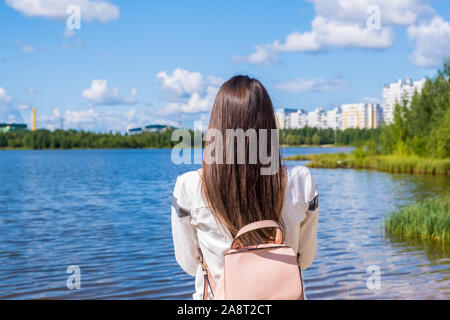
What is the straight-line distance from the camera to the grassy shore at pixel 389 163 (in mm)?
33947

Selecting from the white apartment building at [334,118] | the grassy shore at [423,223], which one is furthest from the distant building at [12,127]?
the grassy shore at [423,223]

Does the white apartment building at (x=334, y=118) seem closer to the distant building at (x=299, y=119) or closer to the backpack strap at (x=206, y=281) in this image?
the distant building at (x=299, y=119)

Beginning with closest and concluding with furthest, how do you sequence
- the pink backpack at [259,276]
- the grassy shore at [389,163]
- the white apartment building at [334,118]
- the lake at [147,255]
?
the pink backpack at [259,276] < the lake at [147,255] < the grassy shore at [389,163] < the white apartment building at [334,118]

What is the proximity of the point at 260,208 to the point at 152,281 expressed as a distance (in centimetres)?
643

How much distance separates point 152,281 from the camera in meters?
8.06

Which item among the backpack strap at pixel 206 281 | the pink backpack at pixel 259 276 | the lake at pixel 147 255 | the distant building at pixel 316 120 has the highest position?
the distant building at pixel 316 120

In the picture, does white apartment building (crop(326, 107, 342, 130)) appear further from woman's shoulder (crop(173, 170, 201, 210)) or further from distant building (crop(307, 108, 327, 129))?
woman's shoulder (crop(173, 170, 201, 210))

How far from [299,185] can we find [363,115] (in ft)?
547

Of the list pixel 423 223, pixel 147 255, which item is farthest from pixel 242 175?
pixel 423 223

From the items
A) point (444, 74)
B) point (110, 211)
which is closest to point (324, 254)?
point (110, 211)

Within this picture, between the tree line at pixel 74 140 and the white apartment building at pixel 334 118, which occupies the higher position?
the white apartment building at pixel 334 118

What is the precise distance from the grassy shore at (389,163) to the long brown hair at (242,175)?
113 feet

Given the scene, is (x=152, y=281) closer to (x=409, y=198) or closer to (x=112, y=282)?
(x=112, y=282)

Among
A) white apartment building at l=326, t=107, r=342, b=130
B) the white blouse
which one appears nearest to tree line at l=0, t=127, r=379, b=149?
white apartment building at l=326, t=107, r=342, b=130
